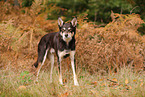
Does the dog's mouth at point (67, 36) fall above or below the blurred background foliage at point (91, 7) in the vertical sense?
below

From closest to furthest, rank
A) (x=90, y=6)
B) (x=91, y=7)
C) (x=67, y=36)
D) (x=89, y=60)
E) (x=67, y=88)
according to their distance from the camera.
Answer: (x=67, y=88) < (x=67, y=36) < (x=89, y=60) < (x=90, y=6) < (x=91, y=7)

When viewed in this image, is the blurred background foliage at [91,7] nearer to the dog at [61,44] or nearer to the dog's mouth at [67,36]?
the dog at [61,44]

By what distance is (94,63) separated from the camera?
21.3 feet

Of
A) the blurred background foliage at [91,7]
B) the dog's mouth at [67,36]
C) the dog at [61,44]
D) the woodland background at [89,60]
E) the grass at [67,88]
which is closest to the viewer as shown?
the grass at [67,88]

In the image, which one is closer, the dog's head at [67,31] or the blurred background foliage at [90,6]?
the dog's head at [67,31]

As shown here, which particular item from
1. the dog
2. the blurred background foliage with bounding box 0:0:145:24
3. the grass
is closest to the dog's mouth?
the dog

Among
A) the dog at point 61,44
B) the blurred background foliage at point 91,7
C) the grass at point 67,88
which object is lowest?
the grass at point 67,88

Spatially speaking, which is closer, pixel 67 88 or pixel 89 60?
pixel 67 88

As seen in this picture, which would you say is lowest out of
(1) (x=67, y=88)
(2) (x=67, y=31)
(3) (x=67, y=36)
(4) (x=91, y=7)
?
(1) (x=67, y=88)

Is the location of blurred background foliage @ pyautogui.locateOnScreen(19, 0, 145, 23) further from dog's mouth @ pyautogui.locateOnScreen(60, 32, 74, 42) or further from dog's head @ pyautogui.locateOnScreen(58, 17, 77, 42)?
dog's mouth @ pyautogui.locateOnScreen(60, 32, 74, 42)

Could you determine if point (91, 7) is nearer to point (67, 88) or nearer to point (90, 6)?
point (90, 6)

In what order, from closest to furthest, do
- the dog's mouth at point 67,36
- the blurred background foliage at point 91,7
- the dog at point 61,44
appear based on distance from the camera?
1. the dog's mouth at point 67,36
2. the dog at point 61,44
3. the blurred background foliage at point 91,7

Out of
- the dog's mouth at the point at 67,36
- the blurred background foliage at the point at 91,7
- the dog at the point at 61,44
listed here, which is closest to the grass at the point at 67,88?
the dog at the point at 61,44

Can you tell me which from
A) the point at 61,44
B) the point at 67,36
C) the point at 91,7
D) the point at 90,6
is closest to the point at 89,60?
the point at 61,44
